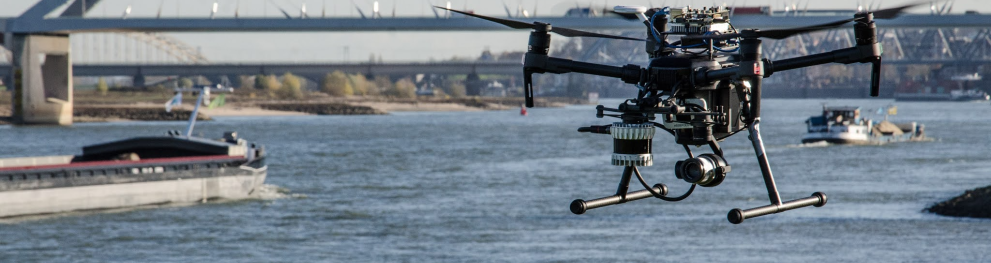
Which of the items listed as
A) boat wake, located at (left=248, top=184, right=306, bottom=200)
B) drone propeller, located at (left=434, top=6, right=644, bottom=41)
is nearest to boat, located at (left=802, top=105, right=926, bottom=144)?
boat wake, located at (left=248, top=184, right=306, bottom=200)

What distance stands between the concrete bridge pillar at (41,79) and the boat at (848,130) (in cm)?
9019

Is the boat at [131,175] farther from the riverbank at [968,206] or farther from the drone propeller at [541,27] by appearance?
the drone propeller at [541,27]

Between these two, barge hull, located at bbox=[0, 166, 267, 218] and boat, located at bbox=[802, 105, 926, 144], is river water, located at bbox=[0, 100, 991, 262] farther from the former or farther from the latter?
boat, located at bbox=[802, 105, 926, 144]

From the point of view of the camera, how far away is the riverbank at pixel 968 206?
73438 mm

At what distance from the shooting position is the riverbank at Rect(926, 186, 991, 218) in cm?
7344

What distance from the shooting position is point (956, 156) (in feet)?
414

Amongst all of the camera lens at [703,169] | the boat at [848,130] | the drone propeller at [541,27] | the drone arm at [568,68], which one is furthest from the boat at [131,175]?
the boat at [848,130]

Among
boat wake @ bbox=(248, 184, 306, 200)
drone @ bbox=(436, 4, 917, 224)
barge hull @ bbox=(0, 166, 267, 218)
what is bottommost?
boat wake @ bbox=(248, 184, 306, 200)

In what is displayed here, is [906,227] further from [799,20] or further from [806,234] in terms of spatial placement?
[799,20]

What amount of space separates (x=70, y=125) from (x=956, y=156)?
107104 mm

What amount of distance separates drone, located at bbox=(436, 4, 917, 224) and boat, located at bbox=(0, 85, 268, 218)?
53.2 meters

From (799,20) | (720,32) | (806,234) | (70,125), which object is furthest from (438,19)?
(720,32)

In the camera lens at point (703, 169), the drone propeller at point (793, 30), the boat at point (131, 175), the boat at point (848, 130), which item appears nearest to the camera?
the drone propeller at point (793, 30)

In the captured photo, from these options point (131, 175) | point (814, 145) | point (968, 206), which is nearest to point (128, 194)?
point (131, 175)
